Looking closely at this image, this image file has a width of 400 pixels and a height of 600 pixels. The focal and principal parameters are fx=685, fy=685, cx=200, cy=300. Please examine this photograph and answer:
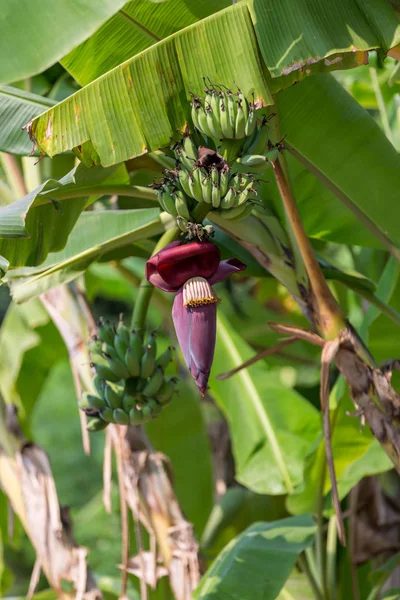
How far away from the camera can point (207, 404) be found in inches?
98.2

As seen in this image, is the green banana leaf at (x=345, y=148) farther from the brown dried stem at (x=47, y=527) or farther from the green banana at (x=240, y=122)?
the brown dried stem at (x=47, y=527)

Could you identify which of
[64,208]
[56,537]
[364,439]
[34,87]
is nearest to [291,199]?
[64,208]

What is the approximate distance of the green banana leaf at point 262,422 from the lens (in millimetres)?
1658

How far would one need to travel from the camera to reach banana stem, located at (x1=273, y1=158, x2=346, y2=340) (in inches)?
42.6

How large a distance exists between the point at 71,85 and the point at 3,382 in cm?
81

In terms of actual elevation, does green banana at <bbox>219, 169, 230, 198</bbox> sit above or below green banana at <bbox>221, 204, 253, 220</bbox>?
above

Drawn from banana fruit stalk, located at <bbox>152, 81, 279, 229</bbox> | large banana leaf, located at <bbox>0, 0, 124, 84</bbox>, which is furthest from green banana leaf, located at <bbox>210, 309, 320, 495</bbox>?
large banana leaf, located at <bbox>0, 0, 124, 84</bbox>

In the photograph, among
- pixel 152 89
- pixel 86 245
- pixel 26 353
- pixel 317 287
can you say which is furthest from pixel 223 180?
pixel 26 353

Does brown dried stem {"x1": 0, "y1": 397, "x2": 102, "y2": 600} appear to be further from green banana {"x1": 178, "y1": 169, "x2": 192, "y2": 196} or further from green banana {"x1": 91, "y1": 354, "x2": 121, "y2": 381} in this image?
green banana {"x1": 178, "y1": 169, "x2": 192, "y2": 196}

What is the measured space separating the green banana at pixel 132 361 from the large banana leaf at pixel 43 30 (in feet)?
1.59

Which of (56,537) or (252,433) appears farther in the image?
(252,433)

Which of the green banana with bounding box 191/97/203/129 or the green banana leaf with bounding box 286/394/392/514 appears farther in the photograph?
the green banana leaf with bounding box 286/394/392/514

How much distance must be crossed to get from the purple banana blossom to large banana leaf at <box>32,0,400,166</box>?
187 mm

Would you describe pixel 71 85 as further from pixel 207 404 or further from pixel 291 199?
pixel 207 404
